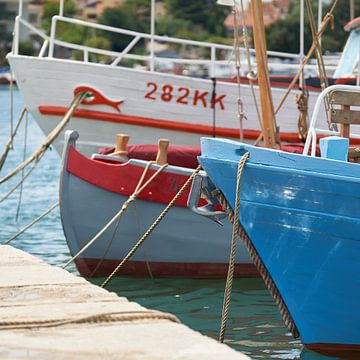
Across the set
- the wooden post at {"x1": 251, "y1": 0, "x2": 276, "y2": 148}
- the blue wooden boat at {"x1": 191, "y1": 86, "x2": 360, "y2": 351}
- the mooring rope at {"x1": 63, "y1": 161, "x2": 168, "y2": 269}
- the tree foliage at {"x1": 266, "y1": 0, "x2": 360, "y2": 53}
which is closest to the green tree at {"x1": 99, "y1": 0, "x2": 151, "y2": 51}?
the tree foliage at {"x1": 266, "y1": 0, "x2": 360, "y2": 53}

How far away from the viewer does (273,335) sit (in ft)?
30.3

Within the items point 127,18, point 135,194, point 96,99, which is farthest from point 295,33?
point 135,194

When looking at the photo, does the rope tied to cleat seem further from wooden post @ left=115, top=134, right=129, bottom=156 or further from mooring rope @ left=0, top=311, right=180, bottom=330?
wooden post @ left=115, top=134, right=129, bottom=156

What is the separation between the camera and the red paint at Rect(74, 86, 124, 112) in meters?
15.1

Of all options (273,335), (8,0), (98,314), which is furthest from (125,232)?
(8,0)

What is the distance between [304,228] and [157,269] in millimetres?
3787

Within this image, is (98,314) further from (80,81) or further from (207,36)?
(207,36)

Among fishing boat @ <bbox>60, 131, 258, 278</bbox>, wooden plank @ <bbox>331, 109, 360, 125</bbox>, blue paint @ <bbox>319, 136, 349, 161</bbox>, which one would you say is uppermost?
wooden plank @ <bbox>331, 109, 360, 125</bbox>

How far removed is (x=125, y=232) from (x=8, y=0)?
11591cm

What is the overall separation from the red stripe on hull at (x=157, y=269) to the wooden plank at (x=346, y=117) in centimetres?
327

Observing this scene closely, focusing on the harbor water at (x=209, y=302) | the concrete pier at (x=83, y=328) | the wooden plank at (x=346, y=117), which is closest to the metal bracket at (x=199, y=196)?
the wooden plank at (x=346, y=117)

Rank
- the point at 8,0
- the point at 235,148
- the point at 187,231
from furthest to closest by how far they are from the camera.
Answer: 1. the point at 8,0
2. the point at 187,231
3. the point at 235,148

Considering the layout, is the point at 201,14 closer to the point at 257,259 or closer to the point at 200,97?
the point at 200,97

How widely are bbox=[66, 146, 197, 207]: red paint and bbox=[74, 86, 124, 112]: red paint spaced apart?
418cm
